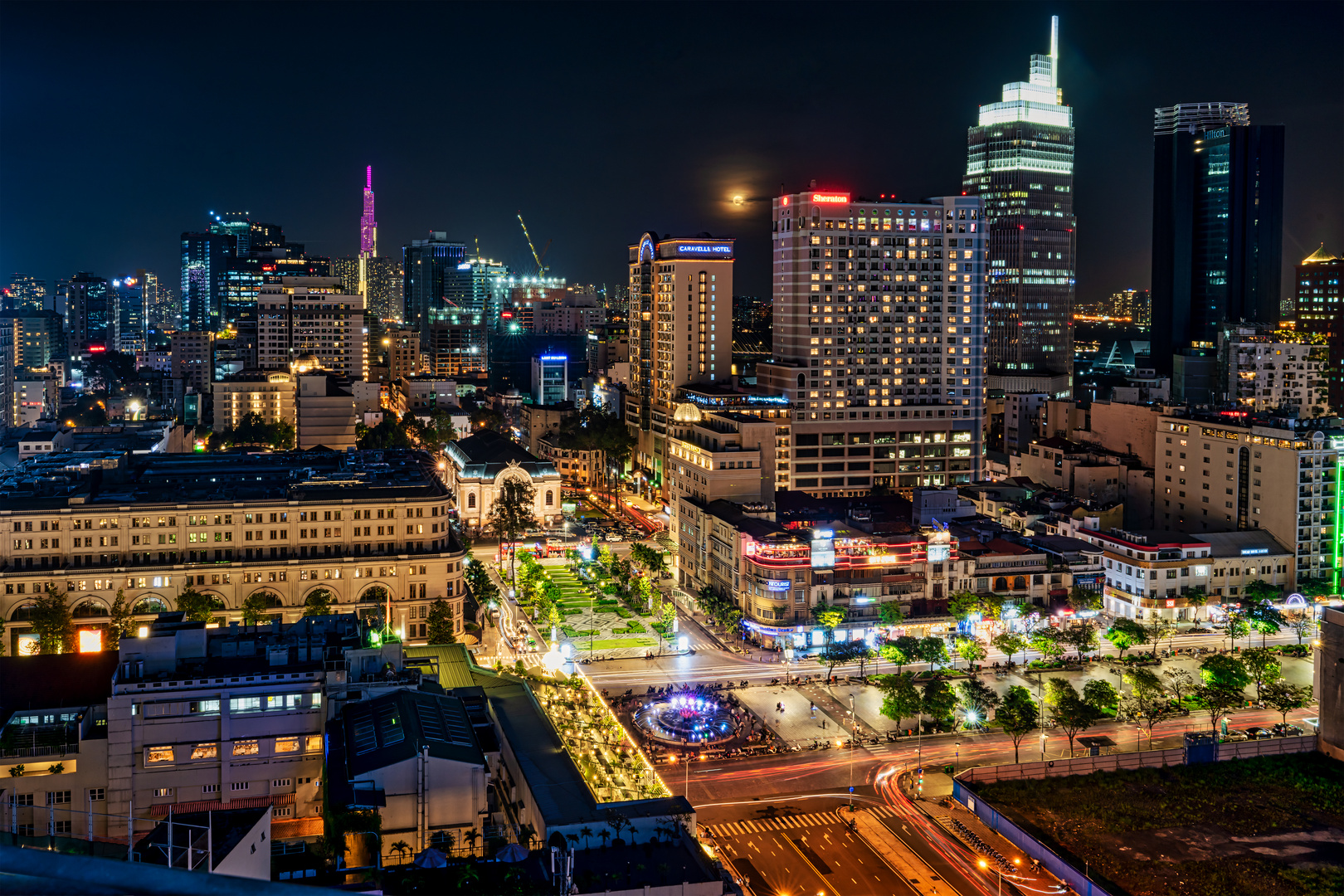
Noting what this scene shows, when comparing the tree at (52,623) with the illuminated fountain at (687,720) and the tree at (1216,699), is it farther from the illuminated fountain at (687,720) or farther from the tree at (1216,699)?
the tree at (1216,699)

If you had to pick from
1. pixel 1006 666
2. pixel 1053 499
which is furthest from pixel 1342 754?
pixel 1053 499

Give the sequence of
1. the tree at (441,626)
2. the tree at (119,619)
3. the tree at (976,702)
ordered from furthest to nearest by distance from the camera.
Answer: the tree at (441,626) < the tree at (119,619) < the tree at (976,702)

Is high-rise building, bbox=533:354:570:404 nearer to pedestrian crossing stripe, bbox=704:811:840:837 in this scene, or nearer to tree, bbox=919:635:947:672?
tree, bbox=919:635:947:672

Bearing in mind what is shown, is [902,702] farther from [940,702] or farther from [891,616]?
[891,616]

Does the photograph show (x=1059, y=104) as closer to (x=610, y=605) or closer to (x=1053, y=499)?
(x=1053, y=499)

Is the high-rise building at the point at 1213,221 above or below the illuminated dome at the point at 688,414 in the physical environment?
above

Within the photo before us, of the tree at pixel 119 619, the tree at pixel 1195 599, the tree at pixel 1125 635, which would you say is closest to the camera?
the tree at pixel 119 619

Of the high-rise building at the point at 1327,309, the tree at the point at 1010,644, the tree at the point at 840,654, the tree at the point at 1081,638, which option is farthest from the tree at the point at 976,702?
the high-rise building at the point at 1327,309
